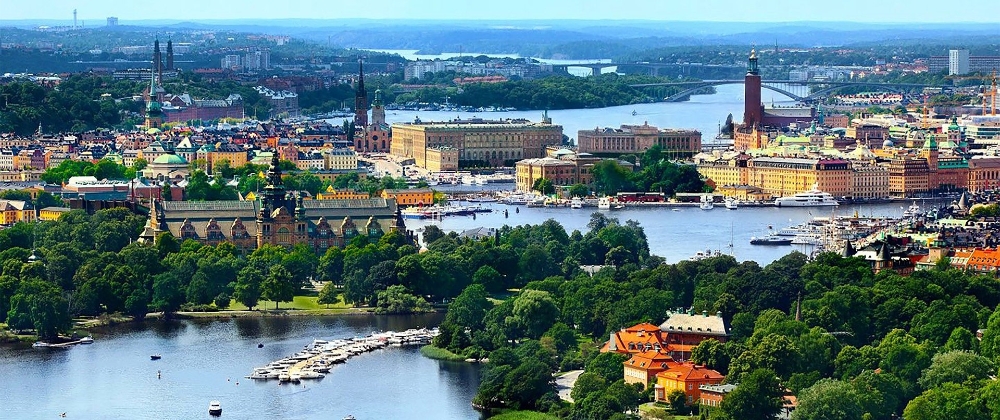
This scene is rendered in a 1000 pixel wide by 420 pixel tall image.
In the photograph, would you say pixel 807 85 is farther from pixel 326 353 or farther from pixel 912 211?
pixel 326 353

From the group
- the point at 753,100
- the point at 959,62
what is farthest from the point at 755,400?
the point at 959,62

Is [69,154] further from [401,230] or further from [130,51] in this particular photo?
[130,51]

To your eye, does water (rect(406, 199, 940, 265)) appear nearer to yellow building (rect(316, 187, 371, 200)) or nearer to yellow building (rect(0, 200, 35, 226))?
yellow building (rect(316, 187, 371, 200))

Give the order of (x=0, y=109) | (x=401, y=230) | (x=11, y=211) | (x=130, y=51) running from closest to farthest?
(x=401, y=230), (x=11, y=211), (x=0, y=109), (x=130, y=51)

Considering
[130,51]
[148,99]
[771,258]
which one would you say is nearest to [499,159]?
[148,99]

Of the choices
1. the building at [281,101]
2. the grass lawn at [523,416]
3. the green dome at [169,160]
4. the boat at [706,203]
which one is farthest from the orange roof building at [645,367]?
the building at [281,101]

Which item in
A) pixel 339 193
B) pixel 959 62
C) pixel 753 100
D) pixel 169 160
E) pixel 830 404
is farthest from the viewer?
pixel 959 62

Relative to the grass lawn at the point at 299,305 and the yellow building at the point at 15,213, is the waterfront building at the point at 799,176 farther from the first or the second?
the grass lawn at the point at 299,305
